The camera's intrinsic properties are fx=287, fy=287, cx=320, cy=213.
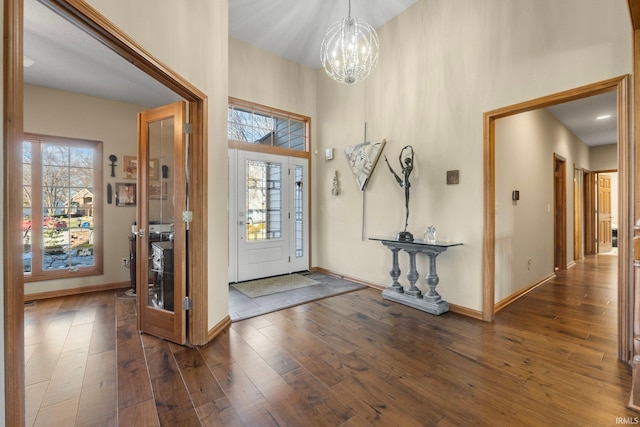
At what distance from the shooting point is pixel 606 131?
228 inches

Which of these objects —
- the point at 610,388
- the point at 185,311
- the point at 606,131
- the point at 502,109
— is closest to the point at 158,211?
the point at 185,311

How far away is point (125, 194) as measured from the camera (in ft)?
14.4

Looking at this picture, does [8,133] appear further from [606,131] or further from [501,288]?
[606,131]

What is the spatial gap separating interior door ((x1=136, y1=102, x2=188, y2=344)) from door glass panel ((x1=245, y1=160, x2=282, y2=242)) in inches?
72.7

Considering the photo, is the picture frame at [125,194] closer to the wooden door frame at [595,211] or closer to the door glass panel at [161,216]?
the door glass panel at [161,216]

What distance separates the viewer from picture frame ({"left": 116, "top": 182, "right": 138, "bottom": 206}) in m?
4.35

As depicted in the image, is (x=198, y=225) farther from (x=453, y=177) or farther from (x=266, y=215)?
(x=453, y=177)

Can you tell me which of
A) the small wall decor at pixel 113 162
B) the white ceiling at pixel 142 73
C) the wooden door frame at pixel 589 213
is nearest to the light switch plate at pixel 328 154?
the white ceiling at pixel 142 73

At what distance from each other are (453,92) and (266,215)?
10.3 ft

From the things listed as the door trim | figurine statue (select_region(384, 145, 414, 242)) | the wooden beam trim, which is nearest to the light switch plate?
figurine statue (select_region(384, 145, 414, 242))

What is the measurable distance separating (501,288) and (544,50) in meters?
2.50

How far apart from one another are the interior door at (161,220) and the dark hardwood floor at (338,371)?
0.93 ft

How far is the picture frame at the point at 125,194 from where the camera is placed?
4348 mm

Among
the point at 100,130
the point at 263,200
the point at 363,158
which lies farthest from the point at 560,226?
the point at 100,130
